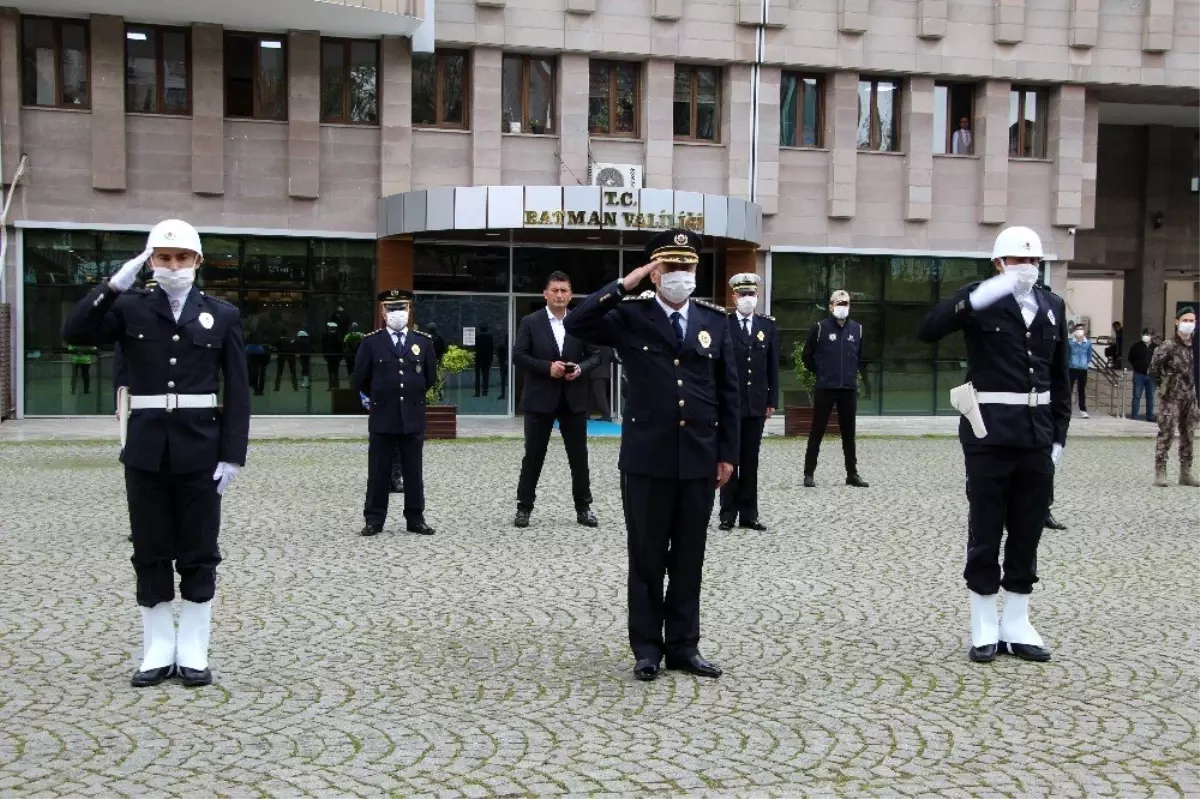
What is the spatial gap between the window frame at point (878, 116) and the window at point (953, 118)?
87 centimetres

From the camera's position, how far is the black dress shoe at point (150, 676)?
6.45 metres

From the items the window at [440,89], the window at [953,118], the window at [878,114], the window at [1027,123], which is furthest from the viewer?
the window at [1027,123]

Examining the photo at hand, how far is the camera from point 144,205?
1034 inches

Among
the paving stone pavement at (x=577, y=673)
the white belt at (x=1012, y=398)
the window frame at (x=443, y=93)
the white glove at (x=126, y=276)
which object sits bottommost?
the paving stone pavement at (x=577, y=673)

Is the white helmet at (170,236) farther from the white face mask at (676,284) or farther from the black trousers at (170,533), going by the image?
the white face mask at (676,284)

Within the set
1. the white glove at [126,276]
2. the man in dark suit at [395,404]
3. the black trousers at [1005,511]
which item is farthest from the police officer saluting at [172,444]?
the man in dark suit at [395,404]

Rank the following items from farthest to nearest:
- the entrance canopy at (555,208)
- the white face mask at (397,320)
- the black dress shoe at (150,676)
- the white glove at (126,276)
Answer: the entrance canopy at (555,208) → the white face mask at (397,320) → the black dress shoe at (150,676) → the white glove at (126,276)

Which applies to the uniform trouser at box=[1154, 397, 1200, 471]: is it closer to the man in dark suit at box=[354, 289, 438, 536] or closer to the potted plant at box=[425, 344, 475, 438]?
the man in dark suit at box=[354, 289, 438, 536]

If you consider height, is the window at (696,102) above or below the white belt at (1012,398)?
above

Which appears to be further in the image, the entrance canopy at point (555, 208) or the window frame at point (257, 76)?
the window frame at point (257, 76)

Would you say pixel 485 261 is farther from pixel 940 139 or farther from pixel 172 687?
pixel 172 687

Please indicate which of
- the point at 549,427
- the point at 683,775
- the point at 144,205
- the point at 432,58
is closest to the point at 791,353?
the point at 432,58

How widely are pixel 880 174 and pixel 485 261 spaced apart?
8.78 metres

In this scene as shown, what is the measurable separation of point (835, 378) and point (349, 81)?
1493cm
